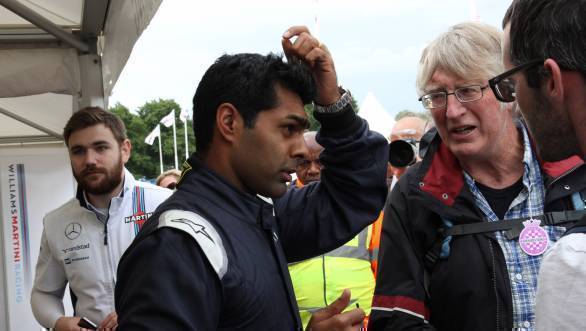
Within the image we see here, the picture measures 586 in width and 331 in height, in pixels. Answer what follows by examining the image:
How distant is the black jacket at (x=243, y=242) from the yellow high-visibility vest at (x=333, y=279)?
132 centimetres

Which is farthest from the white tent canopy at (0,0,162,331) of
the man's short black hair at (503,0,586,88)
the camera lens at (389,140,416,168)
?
the man's short black hair at (503,0,586,88)

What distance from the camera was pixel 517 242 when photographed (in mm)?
2164

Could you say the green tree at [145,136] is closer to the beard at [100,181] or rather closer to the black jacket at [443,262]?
the beard at [100,181]

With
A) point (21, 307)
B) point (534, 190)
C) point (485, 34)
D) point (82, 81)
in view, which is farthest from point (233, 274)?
point (21, 307)

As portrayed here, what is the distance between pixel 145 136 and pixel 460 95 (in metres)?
77.0

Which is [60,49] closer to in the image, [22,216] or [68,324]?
[68,324]

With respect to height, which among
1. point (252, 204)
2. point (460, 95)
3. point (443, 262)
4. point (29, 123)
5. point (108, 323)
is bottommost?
Answer: point (108, 323)

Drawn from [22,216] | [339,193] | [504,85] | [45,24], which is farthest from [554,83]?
[22,216]

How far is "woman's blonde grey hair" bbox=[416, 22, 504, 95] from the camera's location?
90.6 inches

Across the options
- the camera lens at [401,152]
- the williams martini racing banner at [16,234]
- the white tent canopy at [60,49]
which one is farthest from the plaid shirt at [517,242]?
the williams martini racing banner at [16,234]

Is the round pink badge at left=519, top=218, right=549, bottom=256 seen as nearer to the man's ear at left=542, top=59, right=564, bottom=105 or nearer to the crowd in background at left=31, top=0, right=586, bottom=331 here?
the crowd in background at left=31, top=0, right=586, bottom=331

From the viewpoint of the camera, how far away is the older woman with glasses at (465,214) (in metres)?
2.13

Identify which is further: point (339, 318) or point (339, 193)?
point (339, 193)

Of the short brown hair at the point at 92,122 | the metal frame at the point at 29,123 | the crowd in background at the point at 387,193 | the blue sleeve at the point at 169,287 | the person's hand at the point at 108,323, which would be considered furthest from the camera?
the metal frame at the point at 29,123
